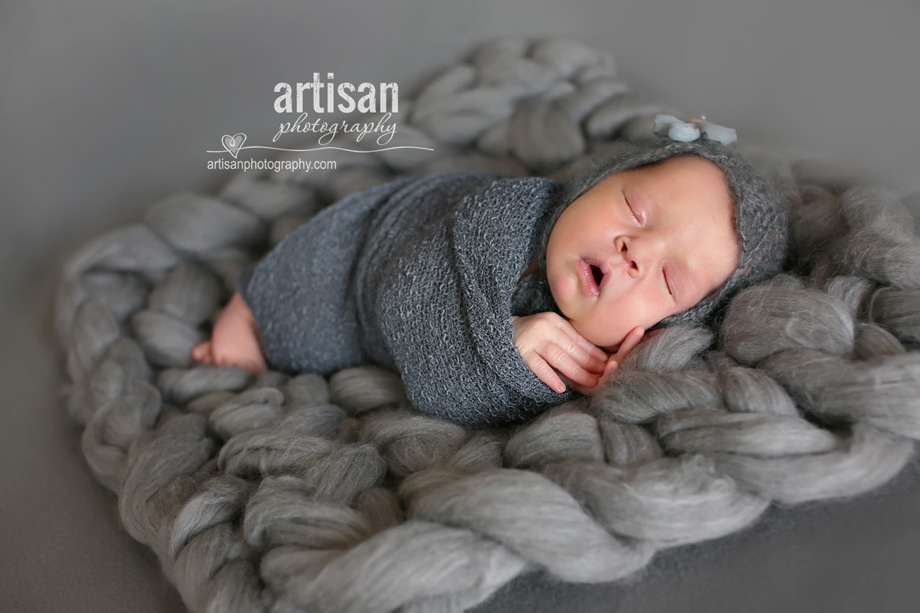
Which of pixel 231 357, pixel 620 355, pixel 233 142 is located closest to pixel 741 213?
pixel 620 355

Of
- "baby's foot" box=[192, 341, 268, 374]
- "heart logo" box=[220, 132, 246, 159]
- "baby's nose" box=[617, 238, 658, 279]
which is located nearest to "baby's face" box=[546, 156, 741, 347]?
"baby's nose" box=[617, 238, 658, 279]

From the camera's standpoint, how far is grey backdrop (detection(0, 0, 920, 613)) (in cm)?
106

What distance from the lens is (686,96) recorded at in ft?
4.72

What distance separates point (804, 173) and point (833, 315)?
1.45 ft

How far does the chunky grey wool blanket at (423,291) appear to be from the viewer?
1003 mm

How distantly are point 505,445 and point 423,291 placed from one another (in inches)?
10.6

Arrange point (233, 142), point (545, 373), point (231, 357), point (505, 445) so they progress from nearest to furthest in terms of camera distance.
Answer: point (505, 445)
point (545, 373)
point (231, 357)
point (233, 142)

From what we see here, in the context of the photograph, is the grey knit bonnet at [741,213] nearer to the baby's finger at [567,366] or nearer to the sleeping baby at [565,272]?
the sleeping baby at [565,272]

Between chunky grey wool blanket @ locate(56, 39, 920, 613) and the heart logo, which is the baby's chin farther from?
the heart logo

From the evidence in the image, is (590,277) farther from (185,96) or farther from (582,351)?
(185,96)

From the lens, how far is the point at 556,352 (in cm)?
101

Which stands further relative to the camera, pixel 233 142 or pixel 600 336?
pixel 233 142

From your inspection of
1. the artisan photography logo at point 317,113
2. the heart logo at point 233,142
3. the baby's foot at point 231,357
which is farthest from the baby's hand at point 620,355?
the heart logo at point 233,142

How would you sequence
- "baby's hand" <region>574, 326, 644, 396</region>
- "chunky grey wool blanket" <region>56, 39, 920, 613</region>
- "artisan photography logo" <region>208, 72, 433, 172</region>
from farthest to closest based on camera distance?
"artisan photography logo" <region>208, 72, 433, 172</region> < "baby's hand" <region>574, 326, 644, 396</region> < "chunky grey wool blanket" <region>56, 39, 920, 613</region>
